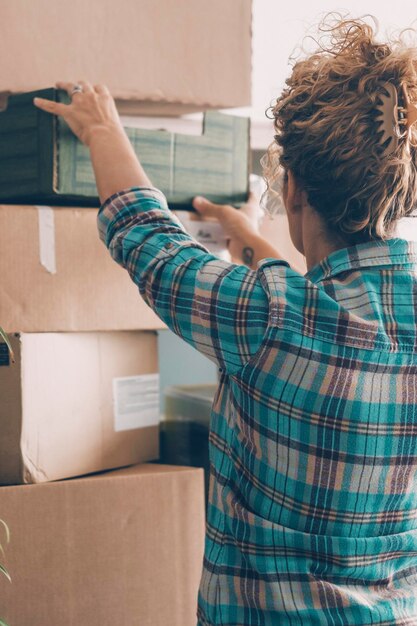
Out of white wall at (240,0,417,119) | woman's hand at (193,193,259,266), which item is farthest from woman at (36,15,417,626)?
white wall at (240,0,417,119)

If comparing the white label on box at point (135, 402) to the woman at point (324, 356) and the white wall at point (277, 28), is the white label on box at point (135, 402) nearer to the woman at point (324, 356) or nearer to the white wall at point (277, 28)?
the woman at point (324, 356)

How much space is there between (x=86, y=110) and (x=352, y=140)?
396mm

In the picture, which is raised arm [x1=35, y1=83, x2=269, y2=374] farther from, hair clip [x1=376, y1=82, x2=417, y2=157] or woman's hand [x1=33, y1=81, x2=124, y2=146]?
hair clip [x1=376, y1=82, x2=417, y2=157]

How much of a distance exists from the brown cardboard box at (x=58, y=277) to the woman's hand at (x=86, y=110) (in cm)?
12

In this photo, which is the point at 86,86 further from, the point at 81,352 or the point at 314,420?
the point at 314,420

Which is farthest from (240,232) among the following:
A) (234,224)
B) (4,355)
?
(4,355)

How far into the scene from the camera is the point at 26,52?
1033 mm

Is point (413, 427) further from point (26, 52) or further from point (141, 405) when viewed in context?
point (26, 52)

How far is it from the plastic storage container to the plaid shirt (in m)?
0.53

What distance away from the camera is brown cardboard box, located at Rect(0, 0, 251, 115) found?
3.40 ft

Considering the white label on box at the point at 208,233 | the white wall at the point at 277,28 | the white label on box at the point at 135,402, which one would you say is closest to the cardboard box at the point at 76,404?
the white label on box at the point at 135,402

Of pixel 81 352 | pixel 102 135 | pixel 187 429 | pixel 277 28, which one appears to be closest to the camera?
pixel 102 135

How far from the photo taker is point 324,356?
0.73m

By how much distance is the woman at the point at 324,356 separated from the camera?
737 mm
